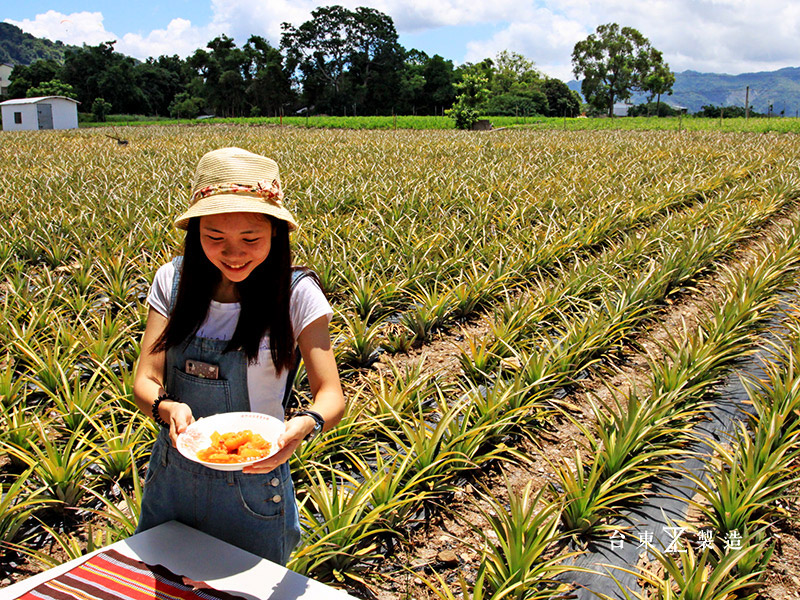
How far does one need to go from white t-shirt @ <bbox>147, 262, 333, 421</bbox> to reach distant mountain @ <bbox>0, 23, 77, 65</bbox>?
7556 inches

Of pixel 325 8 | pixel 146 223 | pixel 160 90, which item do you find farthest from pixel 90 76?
pixel 146 223

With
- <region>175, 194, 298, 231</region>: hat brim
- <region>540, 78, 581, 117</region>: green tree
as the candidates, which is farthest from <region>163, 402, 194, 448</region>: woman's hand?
<region>540, 78, 581, 117</region>: green tree

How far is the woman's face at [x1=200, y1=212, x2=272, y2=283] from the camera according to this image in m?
1.27

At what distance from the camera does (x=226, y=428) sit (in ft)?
4.03

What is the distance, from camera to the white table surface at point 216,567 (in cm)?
119

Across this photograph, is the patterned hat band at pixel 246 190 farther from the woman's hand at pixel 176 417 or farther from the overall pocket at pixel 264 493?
the overall pocket at pixel 264 493

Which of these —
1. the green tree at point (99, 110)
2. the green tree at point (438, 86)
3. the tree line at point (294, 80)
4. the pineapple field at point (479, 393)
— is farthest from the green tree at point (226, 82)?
the pineapple field at point (479, 393)

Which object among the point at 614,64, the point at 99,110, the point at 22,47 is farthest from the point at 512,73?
the point at 22,47

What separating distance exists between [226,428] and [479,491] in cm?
148

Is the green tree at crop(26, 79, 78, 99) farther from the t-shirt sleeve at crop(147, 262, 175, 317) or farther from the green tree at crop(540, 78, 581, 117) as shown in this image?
the t-shirt sleeve at crop(147, 262, 175, 317)

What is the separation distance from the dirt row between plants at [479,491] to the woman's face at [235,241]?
1.18 m

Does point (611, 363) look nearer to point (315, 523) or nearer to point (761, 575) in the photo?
point (761, 575)

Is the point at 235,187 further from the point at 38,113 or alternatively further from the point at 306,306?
the point at 38,113

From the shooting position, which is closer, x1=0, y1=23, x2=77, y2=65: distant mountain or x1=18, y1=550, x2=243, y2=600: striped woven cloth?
x1=18, y1=550, x2=243, y2=600: striped woven cloth
